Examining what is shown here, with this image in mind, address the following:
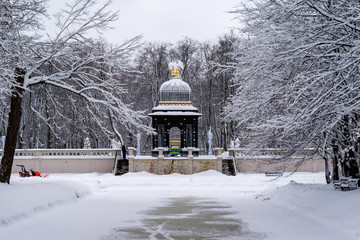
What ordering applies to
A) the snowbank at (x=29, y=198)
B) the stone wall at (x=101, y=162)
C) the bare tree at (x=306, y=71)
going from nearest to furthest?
the bare tree at (x=306, y=71) → the snowbank at (x=29, y=198) → the stone wall at (x=101, y=162)

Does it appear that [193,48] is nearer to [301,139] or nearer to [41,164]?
[41,164]

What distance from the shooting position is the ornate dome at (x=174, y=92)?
141 ft

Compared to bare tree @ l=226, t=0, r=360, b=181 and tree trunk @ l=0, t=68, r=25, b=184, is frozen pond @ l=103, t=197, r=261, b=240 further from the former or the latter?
tree trunk @ l=0, t=68, r=25, b=184

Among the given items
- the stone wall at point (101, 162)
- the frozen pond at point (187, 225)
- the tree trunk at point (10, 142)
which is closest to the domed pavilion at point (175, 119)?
the stone wall at point (101, 162)

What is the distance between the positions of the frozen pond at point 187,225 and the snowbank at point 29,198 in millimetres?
2568

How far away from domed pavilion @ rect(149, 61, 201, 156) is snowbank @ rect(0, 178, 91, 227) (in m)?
23.7

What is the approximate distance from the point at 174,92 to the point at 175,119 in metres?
2.68

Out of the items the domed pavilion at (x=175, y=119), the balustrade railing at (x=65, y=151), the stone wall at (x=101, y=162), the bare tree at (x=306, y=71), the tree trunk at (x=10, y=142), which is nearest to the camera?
the bare tree at (x=306, y=71)

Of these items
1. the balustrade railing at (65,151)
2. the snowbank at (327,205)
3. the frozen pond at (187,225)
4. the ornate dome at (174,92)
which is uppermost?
the ornate dome at (174,92)

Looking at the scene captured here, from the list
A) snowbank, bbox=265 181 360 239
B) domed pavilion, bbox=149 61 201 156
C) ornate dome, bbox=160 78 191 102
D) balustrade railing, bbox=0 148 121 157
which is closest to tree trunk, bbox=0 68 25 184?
snowbank, bbox=265 181 360 239

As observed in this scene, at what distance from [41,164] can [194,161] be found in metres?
12.1

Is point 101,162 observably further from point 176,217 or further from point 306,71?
point 306,71

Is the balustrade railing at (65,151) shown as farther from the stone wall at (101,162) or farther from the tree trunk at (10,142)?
the tree trunk at (10,142)

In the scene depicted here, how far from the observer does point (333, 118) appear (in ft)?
35.8
